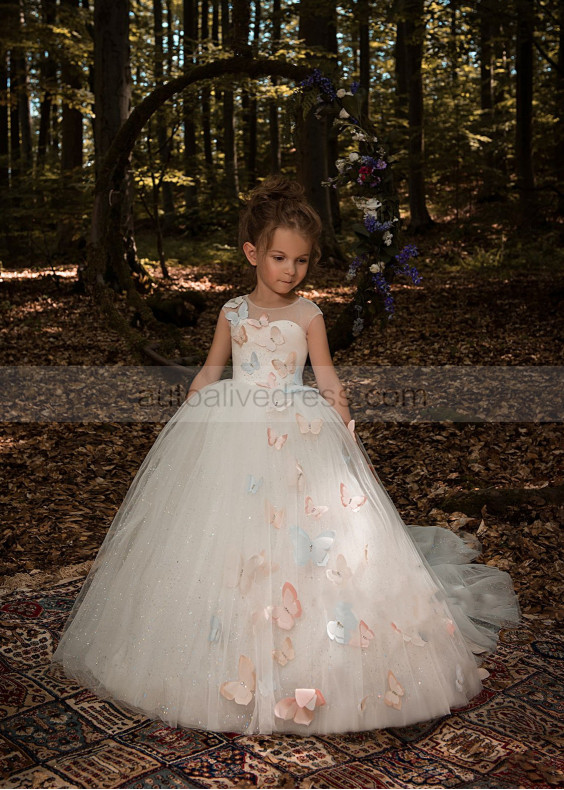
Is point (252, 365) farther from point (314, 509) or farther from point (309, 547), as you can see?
point (309, 547)

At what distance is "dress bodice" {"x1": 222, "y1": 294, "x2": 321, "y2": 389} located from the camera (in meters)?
3.15

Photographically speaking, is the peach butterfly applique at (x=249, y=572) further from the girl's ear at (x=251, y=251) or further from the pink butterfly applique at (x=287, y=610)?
the girl's ear at (x=251, y=251)

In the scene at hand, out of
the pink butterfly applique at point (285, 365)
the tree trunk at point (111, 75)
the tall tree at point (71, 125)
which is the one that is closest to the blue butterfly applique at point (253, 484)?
the pink butterfly applique at point (285, 365)

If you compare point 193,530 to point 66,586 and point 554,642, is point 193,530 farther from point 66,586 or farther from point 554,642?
point 554,642

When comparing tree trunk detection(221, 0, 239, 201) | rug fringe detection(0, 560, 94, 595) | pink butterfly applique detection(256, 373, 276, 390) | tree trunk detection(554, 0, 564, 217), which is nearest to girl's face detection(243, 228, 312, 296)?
pink butterfly applique detection(256, 373, 276, 390)

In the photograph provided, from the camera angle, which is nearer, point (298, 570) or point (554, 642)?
point (298, 570)

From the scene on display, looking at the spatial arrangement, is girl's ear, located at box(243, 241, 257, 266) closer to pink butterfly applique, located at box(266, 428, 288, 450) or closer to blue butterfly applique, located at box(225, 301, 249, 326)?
blue butterfly applique, located at box(225, 301, 249, 326)

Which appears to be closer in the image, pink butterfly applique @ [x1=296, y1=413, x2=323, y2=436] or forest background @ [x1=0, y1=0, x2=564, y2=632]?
pink butterfly applique @ [x1=296, y1=413, x2=323, y2=436]

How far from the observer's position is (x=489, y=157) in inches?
619

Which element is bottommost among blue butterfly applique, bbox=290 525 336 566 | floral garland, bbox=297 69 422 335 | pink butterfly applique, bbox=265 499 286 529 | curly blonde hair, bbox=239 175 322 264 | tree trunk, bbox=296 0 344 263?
blue butterfly applique, bbox=290 525 336 566

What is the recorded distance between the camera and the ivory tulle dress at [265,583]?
8.66ft

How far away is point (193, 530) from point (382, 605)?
0.77 meters

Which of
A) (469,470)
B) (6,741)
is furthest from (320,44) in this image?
(6,741)

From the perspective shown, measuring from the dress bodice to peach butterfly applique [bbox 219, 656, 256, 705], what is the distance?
111cm
